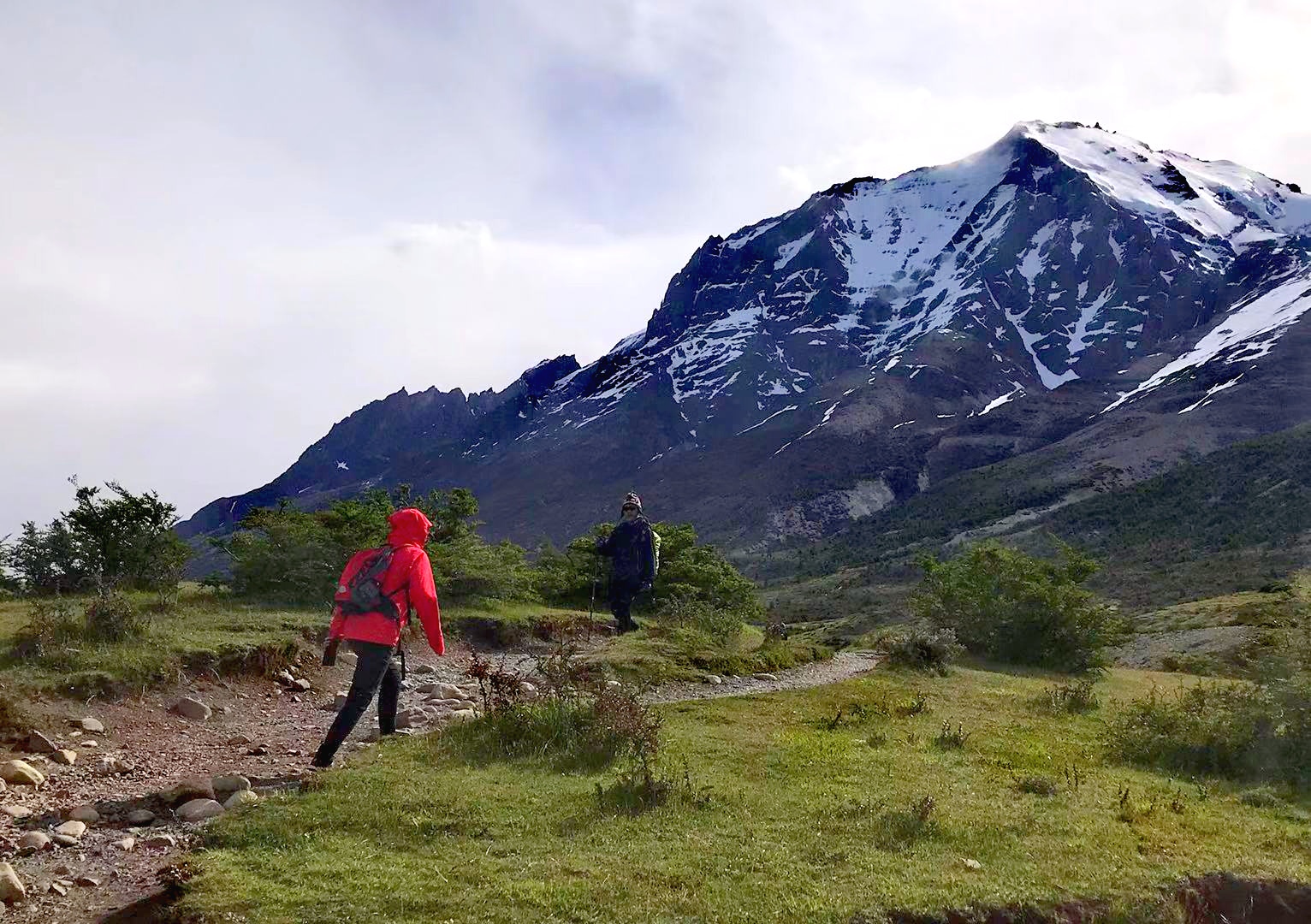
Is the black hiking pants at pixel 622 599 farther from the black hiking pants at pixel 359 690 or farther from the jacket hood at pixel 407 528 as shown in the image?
the black hiking pants at pixel 359 690

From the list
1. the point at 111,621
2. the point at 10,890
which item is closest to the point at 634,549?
the point at 111,621

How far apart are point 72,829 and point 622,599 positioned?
1070 centimetres

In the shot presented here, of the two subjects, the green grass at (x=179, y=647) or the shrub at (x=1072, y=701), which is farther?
the shrub at (x=1072, y=701)

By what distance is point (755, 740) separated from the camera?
809 cm

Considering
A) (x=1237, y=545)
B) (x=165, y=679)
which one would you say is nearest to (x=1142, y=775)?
(x=165, y=679)

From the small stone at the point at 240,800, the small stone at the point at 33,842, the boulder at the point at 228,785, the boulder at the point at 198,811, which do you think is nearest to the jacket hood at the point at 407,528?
the boulder at the point at 228,785

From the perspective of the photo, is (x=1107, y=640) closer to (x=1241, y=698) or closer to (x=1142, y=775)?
(x=1241, y=698)

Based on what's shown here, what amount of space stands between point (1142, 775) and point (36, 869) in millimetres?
8197

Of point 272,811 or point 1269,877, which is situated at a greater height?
point 272,811

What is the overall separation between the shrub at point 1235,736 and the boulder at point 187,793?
7.82 meters

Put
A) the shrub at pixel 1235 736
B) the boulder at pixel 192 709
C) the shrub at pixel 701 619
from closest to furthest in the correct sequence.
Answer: the shrub at pixel 1235 736 < the boulder at pixel 192 709 < the shrub at pixel 701 619

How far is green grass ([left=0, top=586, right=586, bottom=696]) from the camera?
29.0 feet

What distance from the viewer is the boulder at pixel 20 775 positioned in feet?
21.3

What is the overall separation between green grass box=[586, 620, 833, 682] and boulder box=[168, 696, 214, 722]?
4.45 metres
